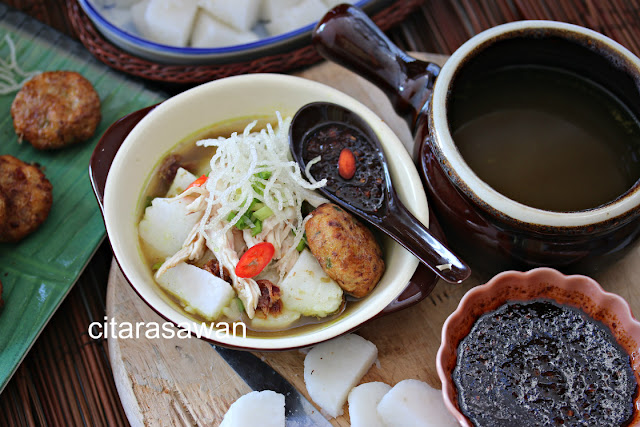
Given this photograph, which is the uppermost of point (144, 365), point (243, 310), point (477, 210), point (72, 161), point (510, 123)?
point (510, 123)

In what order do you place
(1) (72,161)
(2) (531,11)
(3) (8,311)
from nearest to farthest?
1. (3) (8,311)
2. (1) (72,161)
3. (2) (531,11)

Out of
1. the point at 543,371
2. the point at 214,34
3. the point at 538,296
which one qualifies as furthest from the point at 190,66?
the point at 543,371

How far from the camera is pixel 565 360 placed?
70.6 inches

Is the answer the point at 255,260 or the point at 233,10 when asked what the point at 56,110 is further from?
the point at 255,260

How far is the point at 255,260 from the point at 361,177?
1.57ft

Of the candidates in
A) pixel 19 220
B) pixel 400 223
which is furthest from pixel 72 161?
pixel 400 223

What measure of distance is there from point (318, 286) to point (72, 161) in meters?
1.28

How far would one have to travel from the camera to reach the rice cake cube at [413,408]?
1.85 metres

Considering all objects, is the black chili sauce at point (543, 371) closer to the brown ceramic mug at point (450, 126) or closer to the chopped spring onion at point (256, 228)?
the brown ceramic mug at point (450, 126)

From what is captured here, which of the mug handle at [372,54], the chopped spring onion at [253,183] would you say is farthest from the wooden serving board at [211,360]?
the mug handle at [372,54]

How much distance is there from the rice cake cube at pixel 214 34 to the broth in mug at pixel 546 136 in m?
1.32

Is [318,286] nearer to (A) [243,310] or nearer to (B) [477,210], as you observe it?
(A) [243,310]

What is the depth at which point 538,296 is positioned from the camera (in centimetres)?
194

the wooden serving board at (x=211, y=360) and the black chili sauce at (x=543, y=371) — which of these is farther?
the wooden serving board at (x=211, y=360)
